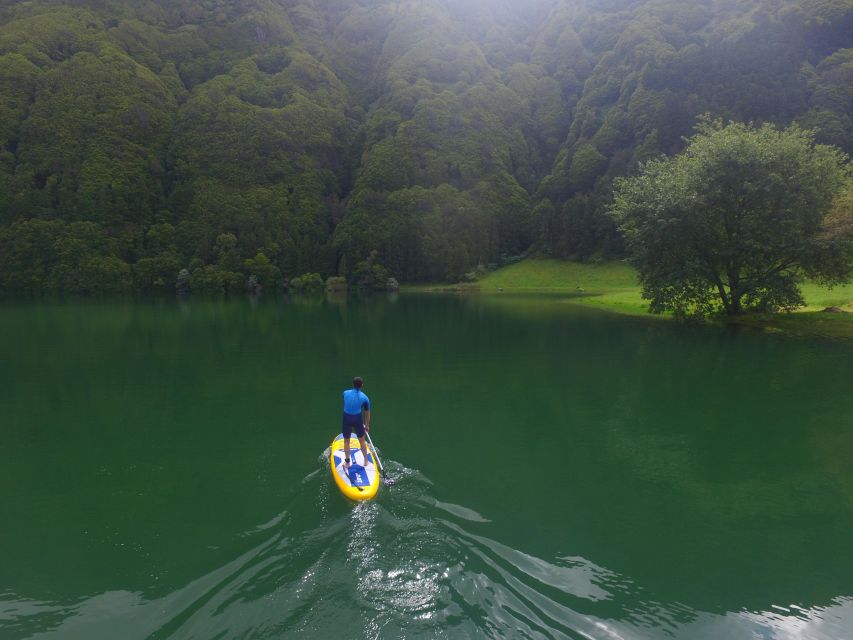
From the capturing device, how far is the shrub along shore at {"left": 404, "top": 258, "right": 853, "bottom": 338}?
40.0 meters

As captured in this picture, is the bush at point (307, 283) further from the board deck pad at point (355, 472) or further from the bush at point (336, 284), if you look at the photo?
the board deck pad at point (355, 472)

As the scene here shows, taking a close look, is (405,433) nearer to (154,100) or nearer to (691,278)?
(691,278)

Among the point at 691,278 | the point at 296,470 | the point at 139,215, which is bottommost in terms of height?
the point at 296,470

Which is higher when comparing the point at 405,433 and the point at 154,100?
the point at 154,100

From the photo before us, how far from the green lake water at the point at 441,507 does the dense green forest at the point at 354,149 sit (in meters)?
112

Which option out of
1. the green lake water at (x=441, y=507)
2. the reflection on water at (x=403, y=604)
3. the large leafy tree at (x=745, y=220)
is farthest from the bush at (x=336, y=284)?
the reflection on water at (x=403, y=604)

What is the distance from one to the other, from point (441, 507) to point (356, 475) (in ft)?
7.22

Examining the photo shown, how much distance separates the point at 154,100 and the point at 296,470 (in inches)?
8394

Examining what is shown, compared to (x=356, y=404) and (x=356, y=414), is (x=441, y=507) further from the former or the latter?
(x=356, y=404)

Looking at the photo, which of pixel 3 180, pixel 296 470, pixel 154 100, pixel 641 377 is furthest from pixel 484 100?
pixel 296 470

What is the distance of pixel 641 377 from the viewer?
2478cm

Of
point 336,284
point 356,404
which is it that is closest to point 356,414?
point 356,404

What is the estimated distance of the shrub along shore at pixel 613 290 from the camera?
40.0 metres

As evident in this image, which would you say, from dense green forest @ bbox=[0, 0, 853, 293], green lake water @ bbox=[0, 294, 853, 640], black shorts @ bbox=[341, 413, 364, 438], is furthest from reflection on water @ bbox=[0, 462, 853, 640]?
dense green forest @ bbox=[0, 0, 853, 293]
